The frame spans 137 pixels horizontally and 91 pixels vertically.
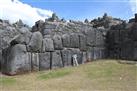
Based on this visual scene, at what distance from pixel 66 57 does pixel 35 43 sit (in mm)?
2510

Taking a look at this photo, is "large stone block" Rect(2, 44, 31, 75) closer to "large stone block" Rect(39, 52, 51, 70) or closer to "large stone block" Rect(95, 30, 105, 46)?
"large stone block" Rect(39, 52, 51, 70)

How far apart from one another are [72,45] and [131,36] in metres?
4.47

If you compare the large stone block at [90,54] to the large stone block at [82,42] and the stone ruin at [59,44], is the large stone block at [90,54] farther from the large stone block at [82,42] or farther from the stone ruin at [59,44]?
the large stone block at [82,42]

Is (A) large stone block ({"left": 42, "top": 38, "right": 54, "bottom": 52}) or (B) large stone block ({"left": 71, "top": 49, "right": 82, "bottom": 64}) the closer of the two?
(A) large stone block ({"left": 42, "top": 38, "right": 54, "bottom": 52})

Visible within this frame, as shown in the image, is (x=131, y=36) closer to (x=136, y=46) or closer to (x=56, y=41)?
(x=136, y=46)

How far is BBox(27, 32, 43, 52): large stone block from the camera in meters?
19.0

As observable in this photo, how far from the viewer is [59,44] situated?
20328 mm

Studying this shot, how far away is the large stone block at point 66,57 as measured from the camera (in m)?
20.4

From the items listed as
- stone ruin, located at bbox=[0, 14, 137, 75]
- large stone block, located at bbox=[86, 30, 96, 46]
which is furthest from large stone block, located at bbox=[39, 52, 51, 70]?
large stone block, located at bbox=[86, 30, 96, 46]

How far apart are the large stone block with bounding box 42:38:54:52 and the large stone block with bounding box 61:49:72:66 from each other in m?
0.92

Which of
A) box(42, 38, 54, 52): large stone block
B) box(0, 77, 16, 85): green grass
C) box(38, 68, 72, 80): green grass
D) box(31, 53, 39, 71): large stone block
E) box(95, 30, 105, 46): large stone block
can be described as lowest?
box(0, 77, 16, 85): green grass

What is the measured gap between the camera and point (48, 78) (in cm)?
1650

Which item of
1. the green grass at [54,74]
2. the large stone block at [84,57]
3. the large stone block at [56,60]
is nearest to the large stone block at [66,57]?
the large stone block at [56,60]

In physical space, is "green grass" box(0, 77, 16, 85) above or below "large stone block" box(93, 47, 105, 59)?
below
